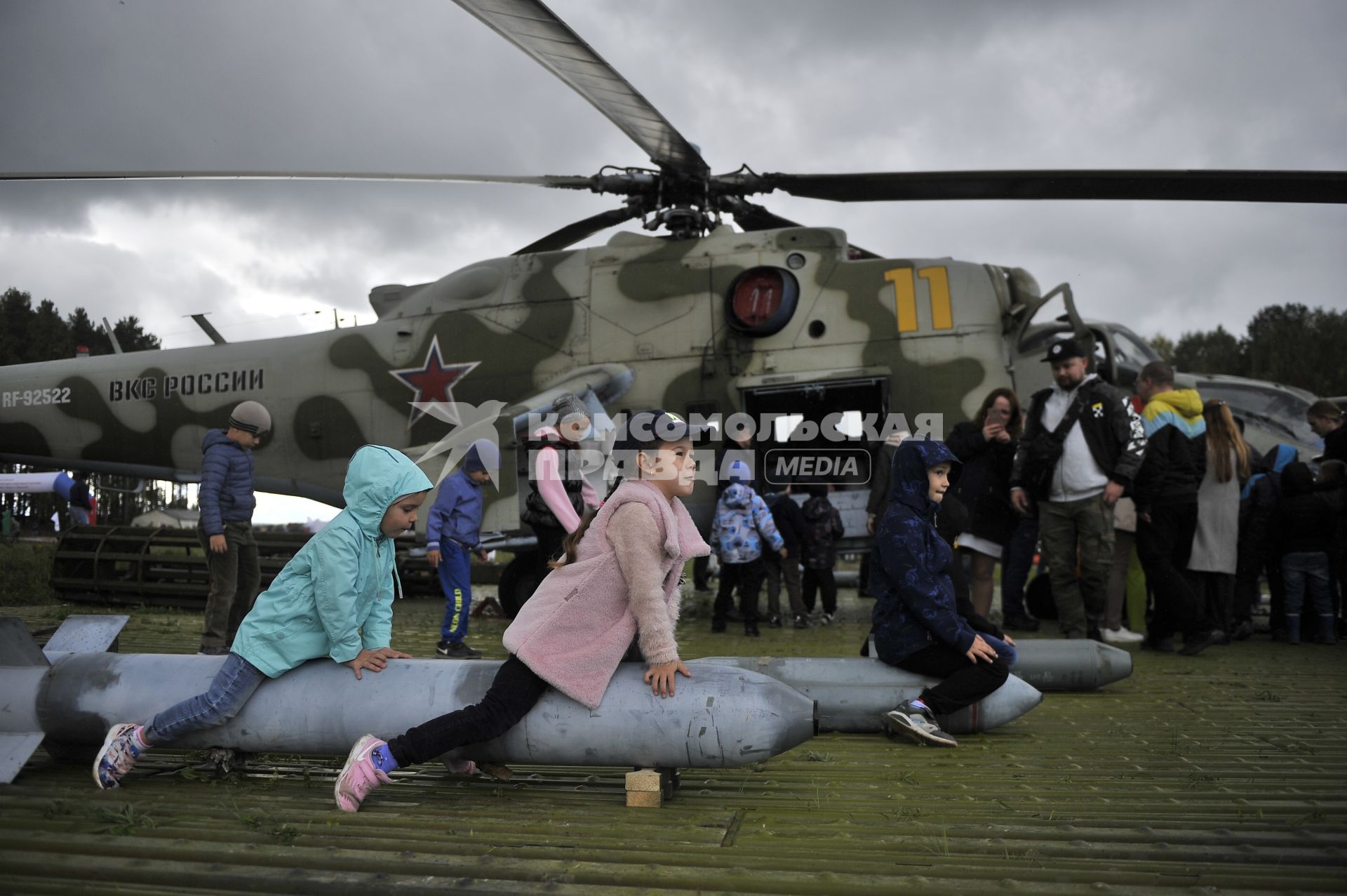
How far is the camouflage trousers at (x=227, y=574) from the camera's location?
5965mm

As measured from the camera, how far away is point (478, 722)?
3207mm

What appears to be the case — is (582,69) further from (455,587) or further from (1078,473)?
(1078,473)

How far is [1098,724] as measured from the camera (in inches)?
173

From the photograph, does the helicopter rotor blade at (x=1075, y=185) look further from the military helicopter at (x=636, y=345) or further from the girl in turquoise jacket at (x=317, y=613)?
the girl in turquoise jacket at (x=317, y=613)

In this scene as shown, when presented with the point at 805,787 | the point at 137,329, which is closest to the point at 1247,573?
the point at 805,787

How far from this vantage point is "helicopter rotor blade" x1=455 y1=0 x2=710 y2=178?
5934 millimetres

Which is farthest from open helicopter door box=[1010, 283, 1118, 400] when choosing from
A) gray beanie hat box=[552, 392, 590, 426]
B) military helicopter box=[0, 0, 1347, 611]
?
gray beanie hat box=[552, 392, 590, 426]

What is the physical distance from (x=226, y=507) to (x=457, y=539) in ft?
4.96

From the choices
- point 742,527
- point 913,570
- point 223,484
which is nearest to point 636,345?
point 742,527

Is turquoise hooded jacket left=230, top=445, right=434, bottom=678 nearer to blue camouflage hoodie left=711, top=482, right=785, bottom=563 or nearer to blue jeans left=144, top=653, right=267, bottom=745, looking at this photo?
blue jeans left=144, top=653, right=267, bottom=745

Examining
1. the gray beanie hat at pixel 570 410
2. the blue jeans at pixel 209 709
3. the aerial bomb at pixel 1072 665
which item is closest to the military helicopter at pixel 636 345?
the gray beanie hat at pixel 570 410

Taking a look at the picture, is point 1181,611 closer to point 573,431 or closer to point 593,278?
point 573,431

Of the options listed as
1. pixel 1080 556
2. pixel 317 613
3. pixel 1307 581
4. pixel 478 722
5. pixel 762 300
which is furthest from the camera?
pixel 762 300

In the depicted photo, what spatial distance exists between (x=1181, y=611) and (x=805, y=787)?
15.5 ft
